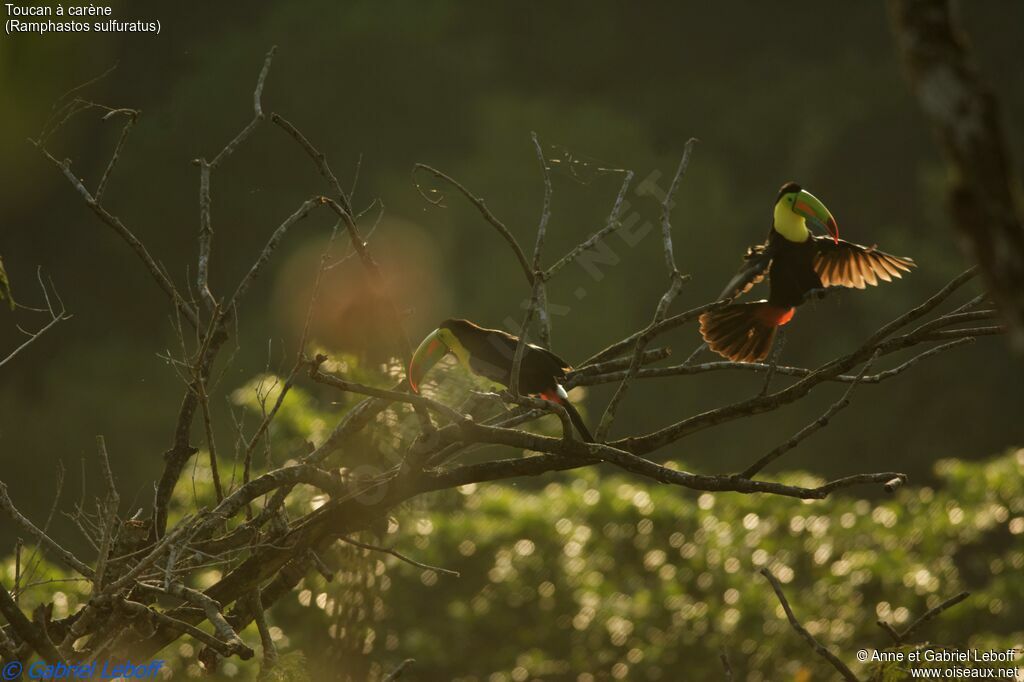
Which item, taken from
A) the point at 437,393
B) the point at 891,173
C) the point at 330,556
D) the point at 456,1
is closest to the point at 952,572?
the point at 330,556

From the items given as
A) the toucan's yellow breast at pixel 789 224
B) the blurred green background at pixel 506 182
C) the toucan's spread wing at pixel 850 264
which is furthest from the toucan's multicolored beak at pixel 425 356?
the blurred green background at pixel 506 182

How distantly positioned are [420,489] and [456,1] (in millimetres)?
19881

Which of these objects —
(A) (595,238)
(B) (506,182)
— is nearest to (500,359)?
(A) (595,238)

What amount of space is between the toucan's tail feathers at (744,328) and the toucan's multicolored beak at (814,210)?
0.92 feet

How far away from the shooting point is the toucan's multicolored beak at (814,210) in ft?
11.0

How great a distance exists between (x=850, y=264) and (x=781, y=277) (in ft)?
1.25

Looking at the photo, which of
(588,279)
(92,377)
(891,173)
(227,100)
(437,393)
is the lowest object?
(92,377)

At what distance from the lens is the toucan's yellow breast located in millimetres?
3625

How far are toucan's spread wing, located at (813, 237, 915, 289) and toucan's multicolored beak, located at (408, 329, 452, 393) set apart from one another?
1213 mm

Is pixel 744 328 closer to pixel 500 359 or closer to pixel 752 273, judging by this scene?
pixel 752 273

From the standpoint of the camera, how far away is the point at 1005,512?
6.39m

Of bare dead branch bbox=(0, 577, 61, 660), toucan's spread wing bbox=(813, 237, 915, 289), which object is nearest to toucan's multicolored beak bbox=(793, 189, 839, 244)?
toucan's spread wing bbox=(813, 237, 915, 289)

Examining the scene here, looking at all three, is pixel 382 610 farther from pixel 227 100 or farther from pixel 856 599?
pixel 227 100

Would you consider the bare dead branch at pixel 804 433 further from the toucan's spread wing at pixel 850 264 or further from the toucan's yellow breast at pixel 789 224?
the toucan's spread wing at pixel 850 264
